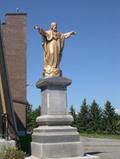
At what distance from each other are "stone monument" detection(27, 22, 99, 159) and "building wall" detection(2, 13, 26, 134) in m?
19.9

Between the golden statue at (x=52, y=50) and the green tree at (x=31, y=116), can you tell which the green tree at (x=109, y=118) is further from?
the golden statue at (x=52, y=50)

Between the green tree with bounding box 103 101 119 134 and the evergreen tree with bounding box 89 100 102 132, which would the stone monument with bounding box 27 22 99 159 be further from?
the evergreen tree with bounding box 89 100 102 132

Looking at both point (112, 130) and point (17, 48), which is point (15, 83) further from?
point (112, 130)

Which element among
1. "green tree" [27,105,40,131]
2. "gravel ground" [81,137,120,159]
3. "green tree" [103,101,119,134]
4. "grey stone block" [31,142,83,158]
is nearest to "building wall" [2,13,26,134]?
"gravel ground" [81,137,120,159]

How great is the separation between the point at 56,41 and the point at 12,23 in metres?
22.5

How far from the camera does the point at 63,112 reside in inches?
591

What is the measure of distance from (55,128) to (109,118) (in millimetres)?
75929

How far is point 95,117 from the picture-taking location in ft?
298

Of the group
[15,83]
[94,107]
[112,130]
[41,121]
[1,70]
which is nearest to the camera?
[41,121]

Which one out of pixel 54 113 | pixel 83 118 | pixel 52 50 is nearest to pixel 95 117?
pixel 83 118

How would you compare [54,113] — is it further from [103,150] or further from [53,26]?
[103,150]

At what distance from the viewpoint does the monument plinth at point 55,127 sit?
14.3m

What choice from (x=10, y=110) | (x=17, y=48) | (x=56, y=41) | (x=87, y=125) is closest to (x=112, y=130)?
(x=87, y=125)

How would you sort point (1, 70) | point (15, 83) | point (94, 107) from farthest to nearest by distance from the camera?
point (94, 107), point (15, 83), point (1, 70)
